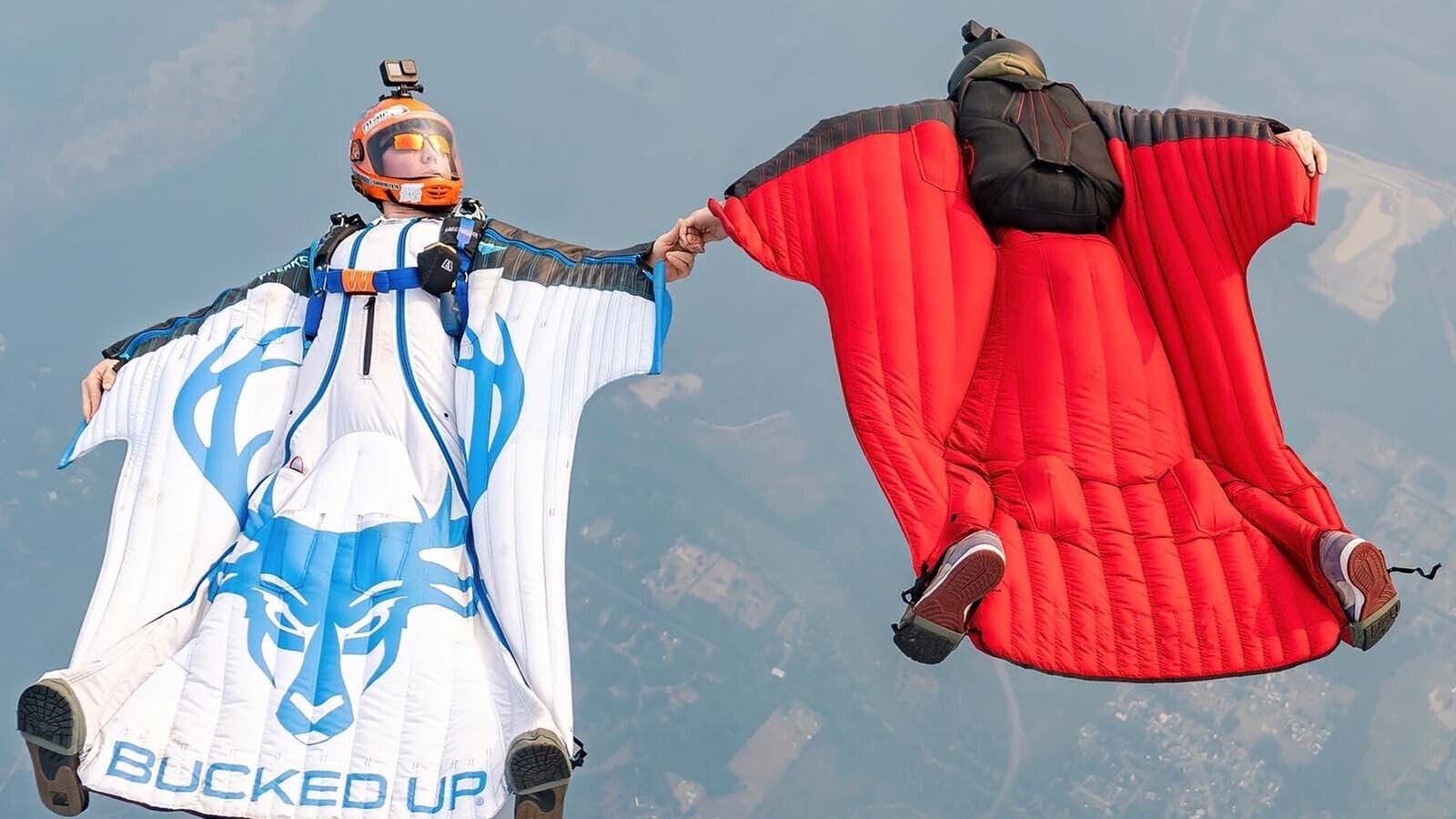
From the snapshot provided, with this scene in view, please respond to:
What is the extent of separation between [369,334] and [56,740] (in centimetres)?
277

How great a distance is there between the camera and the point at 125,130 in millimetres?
77812

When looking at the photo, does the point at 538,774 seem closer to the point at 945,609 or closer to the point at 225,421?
the point at 945,609

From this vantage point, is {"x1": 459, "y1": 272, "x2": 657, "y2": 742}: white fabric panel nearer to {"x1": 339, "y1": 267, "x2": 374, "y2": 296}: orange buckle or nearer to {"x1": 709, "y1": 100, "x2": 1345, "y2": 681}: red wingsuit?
{"x1": 339, "y1": 267, "x2": 374, "y2": 296}: orange buckle

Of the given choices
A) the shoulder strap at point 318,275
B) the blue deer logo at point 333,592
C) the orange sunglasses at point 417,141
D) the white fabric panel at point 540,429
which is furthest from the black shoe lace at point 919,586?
the orange sunglasses at point 417,141

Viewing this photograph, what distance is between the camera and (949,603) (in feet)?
22.0

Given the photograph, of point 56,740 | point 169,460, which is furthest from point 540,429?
point 56,740

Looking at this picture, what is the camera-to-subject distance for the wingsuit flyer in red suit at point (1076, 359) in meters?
7.09

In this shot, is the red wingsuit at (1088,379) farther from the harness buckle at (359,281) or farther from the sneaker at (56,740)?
the sneaker at (56,740)

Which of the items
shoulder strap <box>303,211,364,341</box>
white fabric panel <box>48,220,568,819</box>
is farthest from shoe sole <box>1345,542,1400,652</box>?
shoulder strap <box>303,211,364,341</box>

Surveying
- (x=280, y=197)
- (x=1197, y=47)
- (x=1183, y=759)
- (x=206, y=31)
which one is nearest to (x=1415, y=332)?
(x=1197, y=47)

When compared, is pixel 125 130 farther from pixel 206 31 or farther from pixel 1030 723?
pixel 1030 723

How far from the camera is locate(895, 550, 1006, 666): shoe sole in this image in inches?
263

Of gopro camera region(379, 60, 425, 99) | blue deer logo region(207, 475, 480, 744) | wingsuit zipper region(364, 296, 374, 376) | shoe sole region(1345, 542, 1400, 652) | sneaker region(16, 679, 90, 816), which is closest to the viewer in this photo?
shoe sole region(1345, 542, 1400, 652)

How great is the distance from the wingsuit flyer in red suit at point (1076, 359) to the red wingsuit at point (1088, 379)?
0.01 metres
